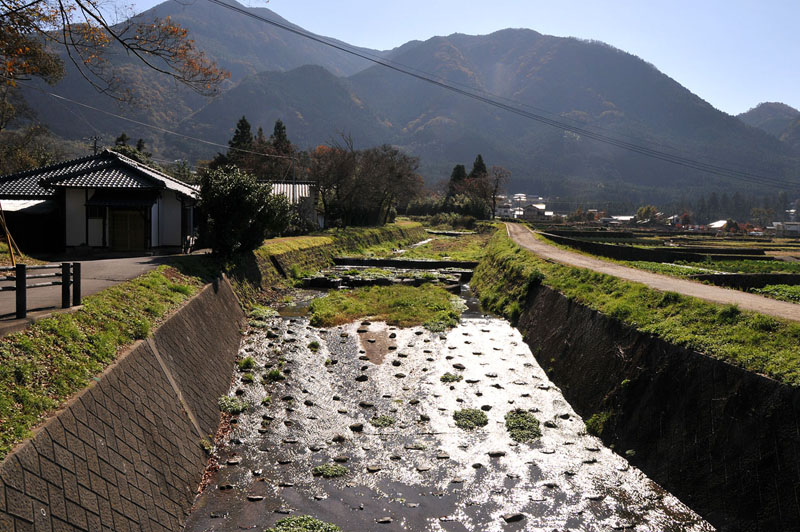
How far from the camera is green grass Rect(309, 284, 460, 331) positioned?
68.9 ft

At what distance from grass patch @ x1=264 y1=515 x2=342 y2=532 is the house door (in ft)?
72.8

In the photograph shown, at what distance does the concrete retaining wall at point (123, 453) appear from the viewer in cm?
563

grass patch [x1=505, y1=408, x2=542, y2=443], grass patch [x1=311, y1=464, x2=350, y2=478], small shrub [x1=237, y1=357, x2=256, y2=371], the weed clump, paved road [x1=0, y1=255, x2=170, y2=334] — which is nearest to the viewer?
grass patch [x1=311, y1=464, x2=350, y2=478]

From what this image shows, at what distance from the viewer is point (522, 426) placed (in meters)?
11.3

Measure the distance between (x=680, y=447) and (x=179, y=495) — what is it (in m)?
8.11

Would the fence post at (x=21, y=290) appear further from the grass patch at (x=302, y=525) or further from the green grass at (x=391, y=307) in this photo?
the green grass at (x=391, y=307)

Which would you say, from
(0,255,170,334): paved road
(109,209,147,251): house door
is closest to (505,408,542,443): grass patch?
(0,255,170,334): paved road

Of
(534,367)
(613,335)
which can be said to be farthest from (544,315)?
(613,335)

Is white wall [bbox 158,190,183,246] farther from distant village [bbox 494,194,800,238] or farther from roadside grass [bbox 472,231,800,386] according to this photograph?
distant village [bbox 494,194,800,238]

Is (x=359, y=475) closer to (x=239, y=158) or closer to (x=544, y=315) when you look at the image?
(x=544, y=315)

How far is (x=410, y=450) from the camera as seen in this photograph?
33.6 feet

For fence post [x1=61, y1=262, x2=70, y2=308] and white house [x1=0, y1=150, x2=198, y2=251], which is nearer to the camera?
fence post [x1=61, y1=262, x2=70, y2=308]

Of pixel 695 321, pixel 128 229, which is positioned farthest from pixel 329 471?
pixel 128 229

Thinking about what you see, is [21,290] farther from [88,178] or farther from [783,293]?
[783,293]
